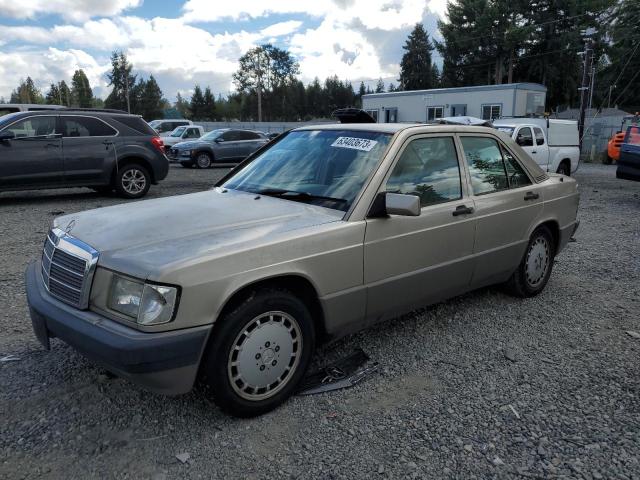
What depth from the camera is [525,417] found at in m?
3.04

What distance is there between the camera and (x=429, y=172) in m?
3.86

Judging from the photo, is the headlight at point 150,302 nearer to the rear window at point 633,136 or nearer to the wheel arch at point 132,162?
the wheel arch at point 132,162

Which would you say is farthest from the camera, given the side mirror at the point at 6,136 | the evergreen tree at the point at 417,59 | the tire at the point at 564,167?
the evergreen tree at the point at 417,59

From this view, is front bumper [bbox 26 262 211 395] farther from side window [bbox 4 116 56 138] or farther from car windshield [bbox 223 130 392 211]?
side window [bbox 4 116 56 138]

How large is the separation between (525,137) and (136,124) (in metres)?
10.5

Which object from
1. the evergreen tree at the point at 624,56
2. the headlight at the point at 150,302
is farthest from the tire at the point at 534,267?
the evergreen tree at the point at 624,56

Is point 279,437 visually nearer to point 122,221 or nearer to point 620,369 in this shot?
point 122,221

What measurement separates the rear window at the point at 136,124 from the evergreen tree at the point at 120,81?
71.7 metres

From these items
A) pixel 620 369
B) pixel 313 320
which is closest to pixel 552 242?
pixel 620 369

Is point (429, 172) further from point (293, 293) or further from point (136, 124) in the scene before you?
point (136, 124)

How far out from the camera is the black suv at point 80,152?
9.56 metres

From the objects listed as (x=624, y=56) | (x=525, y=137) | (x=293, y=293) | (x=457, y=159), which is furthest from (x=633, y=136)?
(x=624, y=56)

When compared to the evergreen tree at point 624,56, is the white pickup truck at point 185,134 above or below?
below

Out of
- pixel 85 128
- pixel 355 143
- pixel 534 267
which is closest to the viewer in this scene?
pixel 355 143
